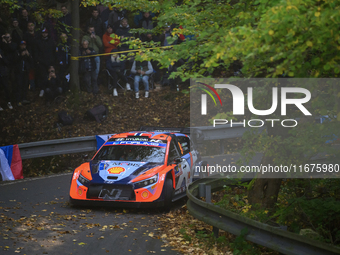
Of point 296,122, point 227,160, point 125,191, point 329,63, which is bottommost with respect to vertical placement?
point 227,160

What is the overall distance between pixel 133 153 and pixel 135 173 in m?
0.95

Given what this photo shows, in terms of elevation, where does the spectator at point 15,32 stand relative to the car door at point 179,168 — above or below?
above

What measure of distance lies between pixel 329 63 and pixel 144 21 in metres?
14.3

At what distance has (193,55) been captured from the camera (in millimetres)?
7766

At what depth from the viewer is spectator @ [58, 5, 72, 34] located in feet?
59.9

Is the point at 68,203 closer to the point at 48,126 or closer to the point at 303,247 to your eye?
the point at 303,247

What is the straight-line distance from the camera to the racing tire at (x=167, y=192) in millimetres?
9273

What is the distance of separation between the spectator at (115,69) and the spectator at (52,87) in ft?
7.14

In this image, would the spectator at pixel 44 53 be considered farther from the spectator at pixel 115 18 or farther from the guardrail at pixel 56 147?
the guardrail at pixel 56 147

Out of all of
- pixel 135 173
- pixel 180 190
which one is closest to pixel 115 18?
pixel 180 190

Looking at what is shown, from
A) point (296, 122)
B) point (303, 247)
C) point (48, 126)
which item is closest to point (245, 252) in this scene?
point (303, 247)

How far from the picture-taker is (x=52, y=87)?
18516 millimetres

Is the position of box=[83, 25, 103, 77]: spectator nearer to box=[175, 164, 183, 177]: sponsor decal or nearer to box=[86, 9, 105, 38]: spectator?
box=[86, 9, 105, 38]: spectator

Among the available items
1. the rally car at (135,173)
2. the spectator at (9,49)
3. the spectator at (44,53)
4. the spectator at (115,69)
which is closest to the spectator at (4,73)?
the spectator at (9,49)
